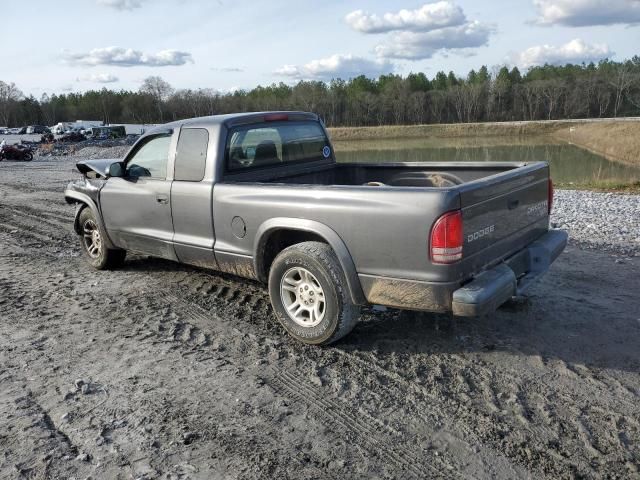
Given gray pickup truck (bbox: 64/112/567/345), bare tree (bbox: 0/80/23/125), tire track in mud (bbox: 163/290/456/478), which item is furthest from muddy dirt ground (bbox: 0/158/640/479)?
bare tree (bbox: 0/80/23/125)

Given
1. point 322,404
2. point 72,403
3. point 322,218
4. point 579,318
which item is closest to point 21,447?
point 72,403

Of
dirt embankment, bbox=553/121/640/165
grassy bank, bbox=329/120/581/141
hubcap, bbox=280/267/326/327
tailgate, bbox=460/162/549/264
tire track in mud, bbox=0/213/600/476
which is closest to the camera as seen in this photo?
tire track in mud, bbox=0/213/600/476

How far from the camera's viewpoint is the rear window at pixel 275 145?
5246mm

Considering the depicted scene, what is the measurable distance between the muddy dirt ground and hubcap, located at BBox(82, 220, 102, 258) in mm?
1165

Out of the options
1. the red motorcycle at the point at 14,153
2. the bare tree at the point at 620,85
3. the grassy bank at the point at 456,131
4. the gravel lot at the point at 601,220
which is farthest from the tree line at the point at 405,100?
the gravel lot at the point at 601,220

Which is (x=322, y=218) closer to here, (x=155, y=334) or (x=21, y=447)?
(x=155, y=334)

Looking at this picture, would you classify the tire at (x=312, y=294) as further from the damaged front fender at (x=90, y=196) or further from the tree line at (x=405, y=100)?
the tree line at (x=405, y=100)

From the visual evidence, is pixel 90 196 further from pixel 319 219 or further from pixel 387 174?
pixel 319 219

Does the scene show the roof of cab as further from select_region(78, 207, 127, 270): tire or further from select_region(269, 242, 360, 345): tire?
select_region(78, 207, 127, 270): tire

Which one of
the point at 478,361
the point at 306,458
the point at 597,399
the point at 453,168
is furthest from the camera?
the point at 453,168

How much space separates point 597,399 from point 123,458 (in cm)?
298

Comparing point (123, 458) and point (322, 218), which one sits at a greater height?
point (322, 218)

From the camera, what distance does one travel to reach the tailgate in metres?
3.80

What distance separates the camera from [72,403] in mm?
3688
